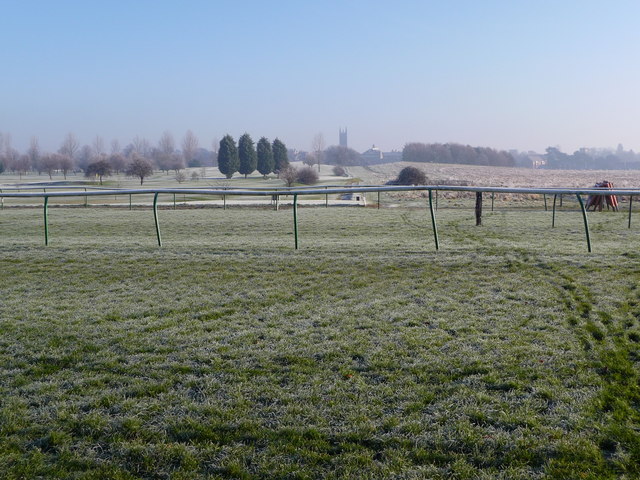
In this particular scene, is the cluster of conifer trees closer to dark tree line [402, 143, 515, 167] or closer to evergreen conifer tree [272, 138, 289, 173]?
evergreen conifer tree [272, 138, 289, 173]

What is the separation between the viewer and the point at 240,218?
21.2 m

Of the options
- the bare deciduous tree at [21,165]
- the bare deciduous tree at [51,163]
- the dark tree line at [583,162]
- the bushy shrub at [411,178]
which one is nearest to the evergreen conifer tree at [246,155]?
the bare deciduous tree at [51,163]

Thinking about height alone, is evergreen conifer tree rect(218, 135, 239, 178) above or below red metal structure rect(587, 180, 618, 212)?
above

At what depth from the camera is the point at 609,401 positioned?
418 cm

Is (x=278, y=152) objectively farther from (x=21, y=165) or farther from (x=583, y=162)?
(x=583, y=162)

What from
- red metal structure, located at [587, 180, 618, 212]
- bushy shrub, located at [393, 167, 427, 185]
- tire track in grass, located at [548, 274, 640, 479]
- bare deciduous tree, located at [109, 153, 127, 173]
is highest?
bare deciduous tree, located at [109, 153, 127, 173]

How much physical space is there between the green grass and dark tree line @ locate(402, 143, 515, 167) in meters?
126

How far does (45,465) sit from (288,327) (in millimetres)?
3082

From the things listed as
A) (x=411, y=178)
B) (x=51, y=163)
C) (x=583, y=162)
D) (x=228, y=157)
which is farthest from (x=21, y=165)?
(x=583, y=162)

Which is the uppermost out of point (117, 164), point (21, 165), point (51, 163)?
point (21, 165)

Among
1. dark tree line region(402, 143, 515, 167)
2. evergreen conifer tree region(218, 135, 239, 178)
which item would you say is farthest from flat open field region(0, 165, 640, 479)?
dark tree line region(402, 143, 515, 167)

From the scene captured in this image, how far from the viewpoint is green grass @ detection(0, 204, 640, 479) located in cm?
348

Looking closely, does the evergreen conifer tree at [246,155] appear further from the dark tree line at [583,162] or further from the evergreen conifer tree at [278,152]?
the dark tree line at [583,162]

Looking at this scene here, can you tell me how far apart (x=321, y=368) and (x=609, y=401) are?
7.16ft
